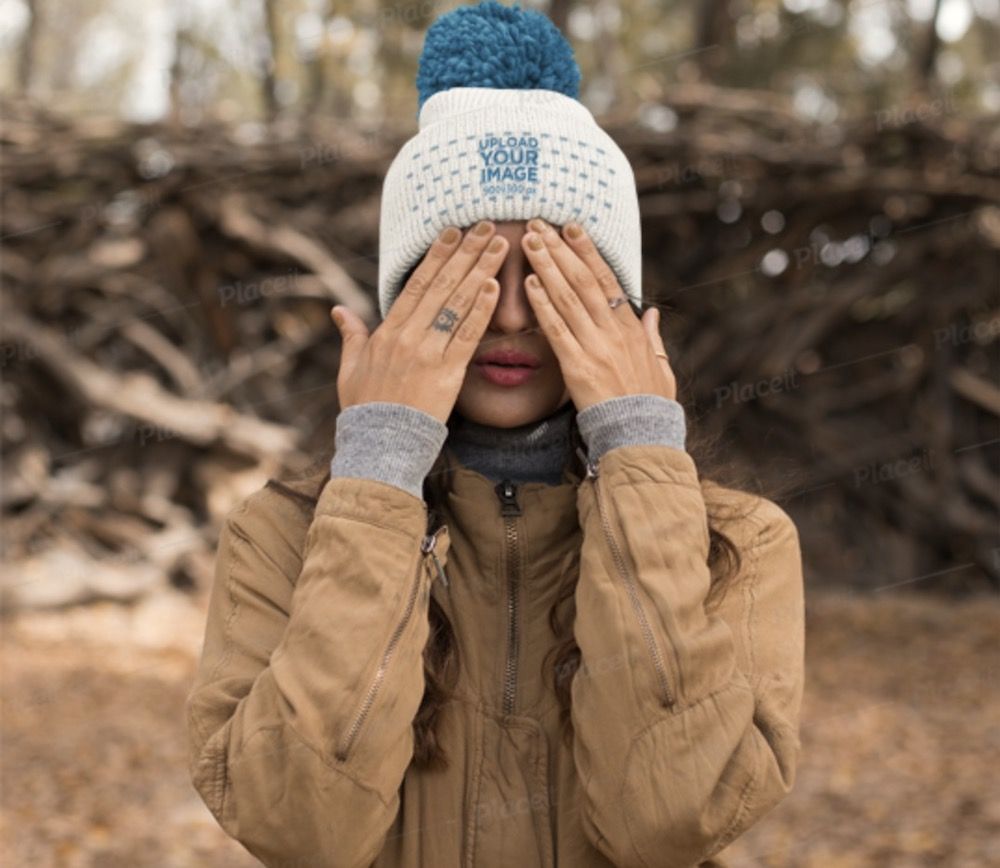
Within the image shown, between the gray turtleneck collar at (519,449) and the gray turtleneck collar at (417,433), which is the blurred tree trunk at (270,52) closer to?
the gray turtleneck collar at (519,449)

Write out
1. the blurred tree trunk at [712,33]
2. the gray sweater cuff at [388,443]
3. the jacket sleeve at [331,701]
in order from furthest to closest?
the blurred tree trunk at [712,33]
the gray sweater cuff at [388,443]
the jacket sleeve at [331,701]

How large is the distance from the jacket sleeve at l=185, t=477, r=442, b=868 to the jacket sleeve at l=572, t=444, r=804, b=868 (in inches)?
8.5

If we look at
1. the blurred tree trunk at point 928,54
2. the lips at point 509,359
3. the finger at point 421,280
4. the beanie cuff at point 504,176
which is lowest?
the lips at point 509,359

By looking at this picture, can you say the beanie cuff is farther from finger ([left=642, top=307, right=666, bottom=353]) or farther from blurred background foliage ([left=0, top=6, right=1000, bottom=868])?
blurred background foliage ([left=0, top=6, right=1000, bottom=868])

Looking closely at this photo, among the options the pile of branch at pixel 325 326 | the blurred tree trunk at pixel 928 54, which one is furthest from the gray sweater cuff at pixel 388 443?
the blurred tree trunk at pixel 928 54

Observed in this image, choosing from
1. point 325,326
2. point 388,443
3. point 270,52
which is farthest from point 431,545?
point 270,52

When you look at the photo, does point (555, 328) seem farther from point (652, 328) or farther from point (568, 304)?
point (652, 328)

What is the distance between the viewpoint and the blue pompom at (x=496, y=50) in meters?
1.73

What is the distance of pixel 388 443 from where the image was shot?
141cm

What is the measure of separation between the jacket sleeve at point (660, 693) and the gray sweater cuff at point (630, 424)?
2cm

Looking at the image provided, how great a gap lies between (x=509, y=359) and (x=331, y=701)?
0.54 metres

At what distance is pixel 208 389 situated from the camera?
6.63m

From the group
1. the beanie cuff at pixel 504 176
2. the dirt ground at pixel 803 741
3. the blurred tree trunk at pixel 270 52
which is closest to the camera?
the beanie cuff at pixel 504 176

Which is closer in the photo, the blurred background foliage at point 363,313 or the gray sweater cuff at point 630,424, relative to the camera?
the gray sweater cuff at point 630,424
